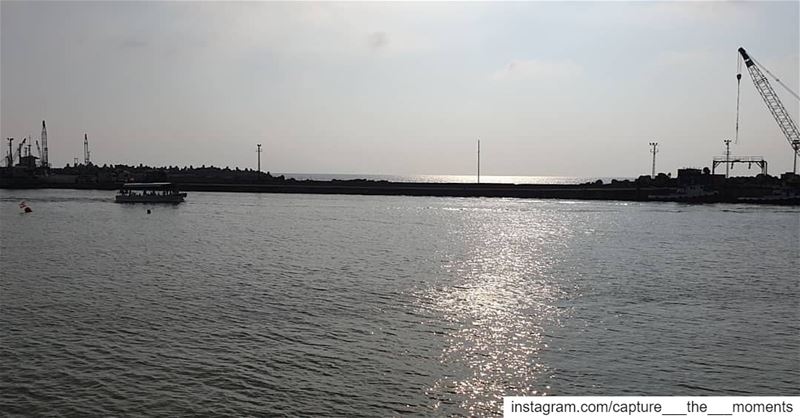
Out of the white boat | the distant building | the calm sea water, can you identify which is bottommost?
the calm sea water

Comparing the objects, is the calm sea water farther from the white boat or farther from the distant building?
the distant building

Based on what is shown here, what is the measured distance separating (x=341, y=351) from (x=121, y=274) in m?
20.8

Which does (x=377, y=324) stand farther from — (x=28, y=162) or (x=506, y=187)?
(x=28, y=162)

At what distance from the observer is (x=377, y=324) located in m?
23.8

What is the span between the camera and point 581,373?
1833 cm

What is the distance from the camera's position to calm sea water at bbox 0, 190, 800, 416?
16922 mm

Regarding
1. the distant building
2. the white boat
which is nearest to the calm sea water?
the white boat

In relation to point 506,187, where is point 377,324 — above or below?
below

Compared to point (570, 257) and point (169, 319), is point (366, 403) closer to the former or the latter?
point (169, 319)

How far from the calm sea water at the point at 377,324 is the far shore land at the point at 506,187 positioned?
78807 mm

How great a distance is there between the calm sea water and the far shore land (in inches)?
3103

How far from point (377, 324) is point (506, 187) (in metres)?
127

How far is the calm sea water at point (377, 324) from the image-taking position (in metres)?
16.9

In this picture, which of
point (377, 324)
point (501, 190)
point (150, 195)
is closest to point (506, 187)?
point (501, 190)
